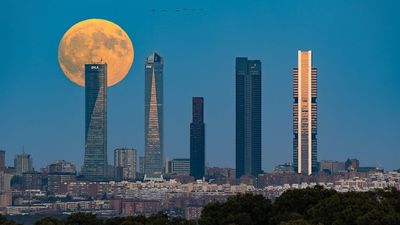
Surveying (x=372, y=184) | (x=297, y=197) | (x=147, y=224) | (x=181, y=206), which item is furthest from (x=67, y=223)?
(x=372, y=184)

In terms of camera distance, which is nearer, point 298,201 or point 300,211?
point 300,211

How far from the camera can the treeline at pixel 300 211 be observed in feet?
172

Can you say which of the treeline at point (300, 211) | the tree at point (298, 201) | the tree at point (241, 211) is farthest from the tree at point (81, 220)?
the tree at point (298, 201)

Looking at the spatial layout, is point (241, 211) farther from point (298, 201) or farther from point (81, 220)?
point (81, 220)

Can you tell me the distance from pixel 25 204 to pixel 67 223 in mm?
130676

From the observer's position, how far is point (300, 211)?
56562mm

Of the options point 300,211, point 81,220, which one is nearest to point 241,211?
point 300,211

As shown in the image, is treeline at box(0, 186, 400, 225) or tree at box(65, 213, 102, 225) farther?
tree at box(65, 213, 102, 225)

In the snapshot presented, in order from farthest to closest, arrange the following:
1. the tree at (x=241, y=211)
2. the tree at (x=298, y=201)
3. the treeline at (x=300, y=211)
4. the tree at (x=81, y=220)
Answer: the tree at (x=81, y=220) < the tree at (x=298, y=201) < the tree at (x=241, y=211) < the treeline at (x=300, y=211)

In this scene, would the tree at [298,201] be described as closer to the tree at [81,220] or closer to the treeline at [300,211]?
the treeline at [300,211]

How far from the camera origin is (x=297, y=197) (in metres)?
57.2

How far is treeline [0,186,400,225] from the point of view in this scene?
52375 millimetres

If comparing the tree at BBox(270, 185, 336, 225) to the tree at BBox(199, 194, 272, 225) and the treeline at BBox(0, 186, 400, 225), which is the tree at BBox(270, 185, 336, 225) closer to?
the treeline at BBox(0, 186, 400, 225)

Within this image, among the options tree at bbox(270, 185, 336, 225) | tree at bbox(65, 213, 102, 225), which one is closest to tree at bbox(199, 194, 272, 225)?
tree at bbox(270, 185, 336, 225)
